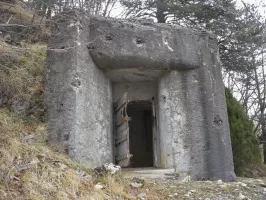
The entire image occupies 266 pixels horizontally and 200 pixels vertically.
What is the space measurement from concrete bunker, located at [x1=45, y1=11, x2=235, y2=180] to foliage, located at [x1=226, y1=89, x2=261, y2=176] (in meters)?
1.65

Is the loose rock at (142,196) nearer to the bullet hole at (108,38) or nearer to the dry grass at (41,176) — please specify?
the dry grass at (41,176)

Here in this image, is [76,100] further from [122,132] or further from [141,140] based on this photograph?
[141,140]

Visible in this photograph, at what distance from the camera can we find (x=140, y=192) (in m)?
4.22

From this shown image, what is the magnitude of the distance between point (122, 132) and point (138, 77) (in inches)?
42.4

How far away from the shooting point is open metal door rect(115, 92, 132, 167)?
5.90m

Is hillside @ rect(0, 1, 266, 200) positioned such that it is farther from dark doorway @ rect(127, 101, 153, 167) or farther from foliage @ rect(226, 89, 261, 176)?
dark doorway @ rect(127, 101, 153, 167)

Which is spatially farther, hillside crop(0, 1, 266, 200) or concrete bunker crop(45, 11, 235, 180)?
concrete bunker crop(45, 11, 235, 180)

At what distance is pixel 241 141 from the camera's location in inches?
287

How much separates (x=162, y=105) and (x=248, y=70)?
199 inches

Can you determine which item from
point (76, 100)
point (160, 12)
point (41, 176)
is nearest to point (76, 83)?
point (76, 100)

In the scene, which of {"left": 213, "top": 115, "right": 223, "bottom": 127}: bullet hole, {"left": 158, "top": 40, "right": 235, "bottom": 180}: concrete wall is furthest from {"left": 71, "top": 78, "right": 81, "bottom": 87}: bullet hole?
{"left": 213, "top": 115, "right": 223, "bottom": 127}: bullet hole

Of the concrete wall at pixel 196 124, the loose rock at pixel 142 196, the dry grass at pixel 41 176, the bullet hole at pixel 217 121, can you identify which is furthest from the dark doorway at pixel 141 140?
the loose rock at pixel 142 196

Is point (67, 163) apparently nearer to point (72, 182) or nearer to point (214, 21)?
point (72, 182)

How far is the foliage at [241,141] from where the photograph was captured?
7230 millimetres
